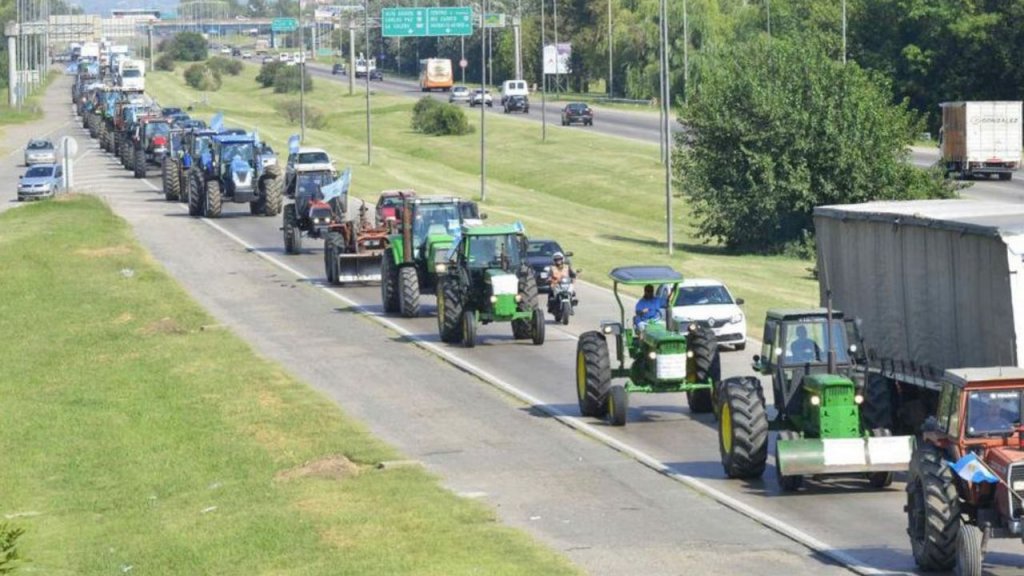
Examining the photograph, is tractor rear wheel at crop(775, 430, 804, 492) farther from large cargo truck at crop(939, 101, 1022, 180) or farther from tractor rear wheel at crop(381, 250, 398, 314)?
large cargo truck at crop(939, 101, 1022, 180)

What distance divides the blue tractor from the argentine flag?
157 ft

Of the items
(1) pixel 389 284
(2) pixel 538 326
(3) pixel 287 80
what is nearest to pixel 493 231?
(2) pixel 538 326

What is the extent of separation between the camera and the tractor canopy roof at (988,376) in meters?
18.6

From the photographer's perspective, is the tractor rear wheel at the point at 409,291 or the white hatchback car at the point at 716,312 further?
the tractor rear wheel at the point at 409,291

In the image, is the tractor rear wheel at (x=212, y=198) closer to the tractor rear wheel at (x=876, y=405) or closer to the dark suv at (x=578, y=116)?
the tractor rear wheel at (x=876, y=405)

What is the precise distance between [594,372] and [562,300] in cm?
1189

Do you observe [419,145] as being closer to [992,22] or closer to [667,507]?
[992,22]

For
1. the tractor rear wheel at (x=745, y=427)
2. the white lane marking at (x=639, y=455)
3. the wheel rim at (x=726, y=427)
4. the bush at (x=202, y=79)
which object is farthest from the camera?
the bush at (x=202, y=79)

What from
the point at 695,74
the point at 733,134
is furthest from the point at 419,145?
the point at 733,134

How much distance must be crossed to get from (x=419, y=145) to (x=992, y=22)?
34.7m

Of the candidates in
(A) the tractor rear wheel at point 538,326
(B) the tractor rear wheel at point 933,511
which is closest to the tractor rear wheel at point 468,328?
(A) the tractor rear wheel at point 538,326

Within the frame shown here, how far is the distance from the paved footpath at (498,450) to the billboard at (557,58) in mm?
101579

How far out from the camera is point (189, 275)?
169ft

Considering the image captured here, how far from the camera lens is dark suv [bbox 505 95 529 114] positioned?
13625 centimetres
